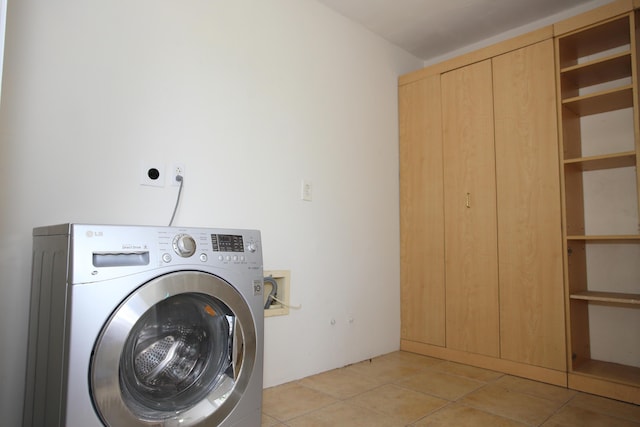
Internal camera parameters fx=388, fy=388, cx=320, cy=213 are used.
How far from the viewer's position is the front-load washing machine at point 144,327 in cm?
93

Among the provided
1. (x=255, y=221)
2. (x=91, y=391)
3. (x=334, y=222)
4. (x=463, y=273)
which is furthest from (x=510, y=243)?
(x=91, y=391)

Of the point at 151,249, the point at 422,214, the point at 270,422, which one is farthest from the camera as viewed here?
the point at 422,214

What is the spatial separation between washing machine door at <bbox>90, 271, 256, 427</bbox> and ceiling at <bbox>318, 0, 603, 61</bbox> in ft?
6.33

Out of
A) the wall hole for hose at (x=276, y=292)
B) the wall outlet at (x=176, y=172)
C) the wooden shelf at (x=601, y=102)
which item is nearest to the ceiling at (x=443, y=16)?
the wooden shelf at (x=601, y=102)

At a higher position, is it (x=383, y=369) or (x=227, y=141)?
(x=227, y=141)

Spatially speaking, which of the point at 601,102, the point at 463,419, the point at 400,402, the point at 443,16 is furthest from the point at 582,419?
the point at 443,16

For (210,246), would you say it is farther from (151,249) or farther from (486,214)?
(486,214)

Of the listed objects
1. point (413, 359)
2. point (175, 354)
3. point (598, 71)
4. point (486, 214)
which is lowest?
point (413, 359)

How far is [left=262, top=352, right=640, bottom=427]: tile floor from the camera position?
158 cm

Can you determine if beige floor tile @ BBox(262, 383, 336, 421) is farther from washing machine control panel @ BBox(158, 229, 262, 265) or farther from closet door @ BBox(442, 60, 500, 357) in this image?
closet door @ BBox(442, 60, 500, 357)

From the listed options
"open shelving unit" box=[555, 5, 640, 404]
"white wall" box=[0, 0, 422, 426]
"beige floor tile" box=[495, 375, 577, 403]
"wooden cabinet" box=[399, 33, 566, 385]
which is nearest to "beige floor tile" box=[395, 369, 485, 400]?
"beige floor tile" box=[495, 375, 577, 403]

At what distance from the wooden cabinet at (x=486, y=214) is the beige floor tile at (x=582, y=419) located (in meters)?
0.33

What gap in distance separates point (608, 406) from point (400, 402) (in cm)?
93

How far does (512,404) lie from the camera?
5.76 ft
